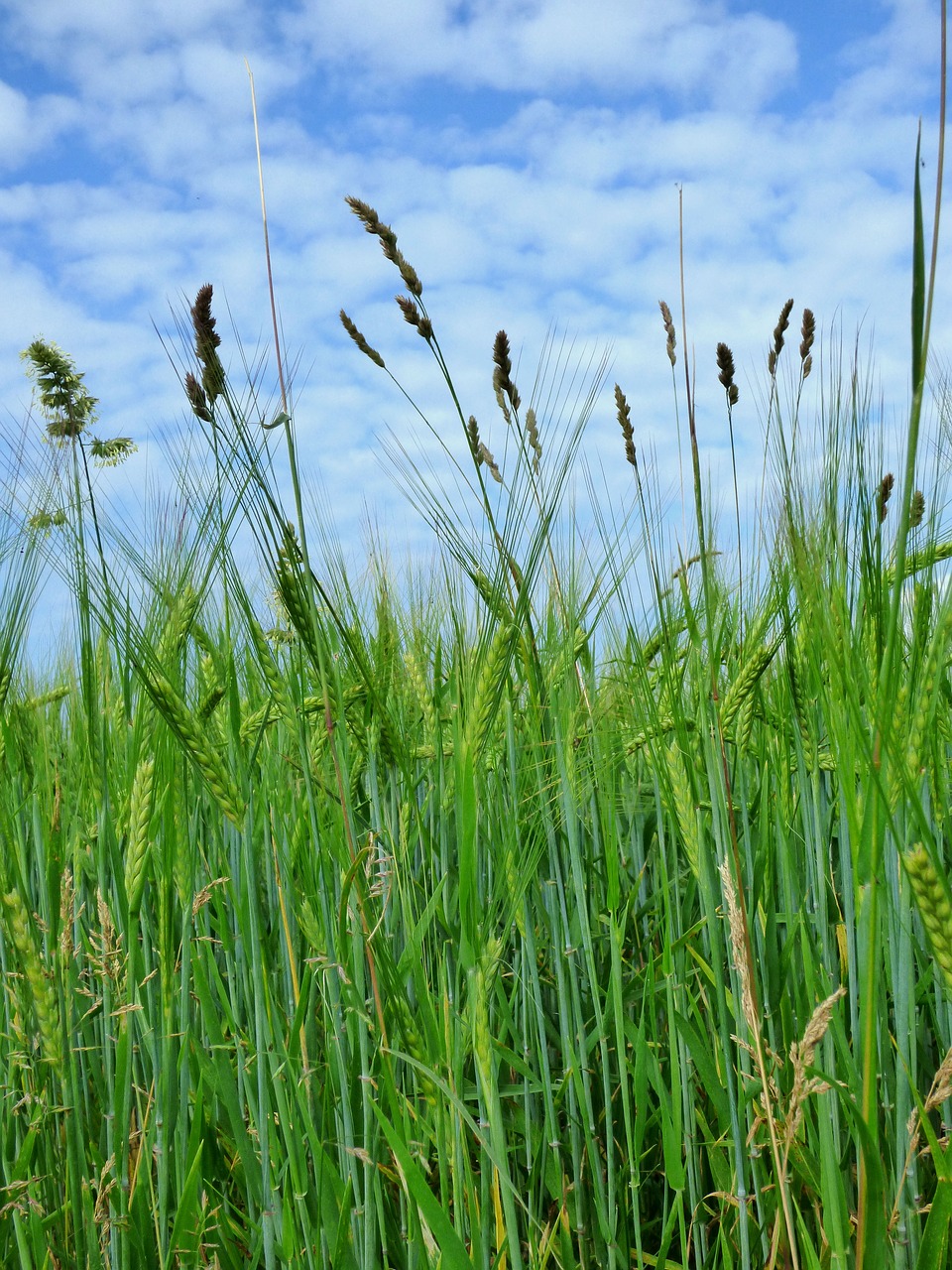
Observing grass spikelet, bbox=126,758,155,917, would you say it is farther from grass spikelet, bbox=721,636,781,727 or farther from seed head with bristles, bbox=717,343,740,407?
seed head with bristles, bbox=717,343,740,407

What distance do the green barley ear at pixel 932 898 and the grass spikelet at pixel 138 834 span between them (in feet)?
2.58

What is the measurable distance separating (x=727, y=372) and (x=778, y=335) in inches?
7.9

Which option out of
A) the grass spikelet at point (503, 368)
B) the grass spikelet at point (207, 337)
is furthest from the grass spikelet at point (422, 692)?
the grass spikelet at point (207, 337)

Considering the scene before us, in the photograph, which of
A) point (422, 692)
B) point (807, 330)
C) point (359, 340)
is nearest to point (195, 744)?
point (359, 340)

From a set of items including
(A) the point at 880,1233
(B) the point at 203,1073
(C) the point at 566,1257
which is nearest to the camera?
(A) the point at 880,1233

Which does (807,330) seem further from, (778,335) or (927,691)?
(927,691)

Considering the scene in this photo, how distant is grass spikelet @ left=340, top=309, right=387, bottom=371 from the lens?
1106mm

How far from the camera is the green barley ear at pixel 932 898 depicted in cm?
72

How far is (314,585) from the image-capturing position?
2.84ft

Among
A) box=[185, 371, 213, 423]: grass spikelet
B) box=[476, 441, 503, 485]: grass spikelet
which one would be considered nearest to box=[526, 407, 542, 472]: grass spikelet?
box=[476, 441, 503, 485]: grass spikelet

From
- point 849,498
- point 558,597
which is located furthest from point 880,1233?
point 558,597

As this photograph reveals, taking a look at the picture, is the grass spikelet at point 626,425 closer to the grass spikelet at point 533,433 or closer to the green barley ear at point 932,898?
the grass spikelet at point 533,433

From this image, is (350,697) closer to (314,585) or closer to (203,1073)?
(314,585)

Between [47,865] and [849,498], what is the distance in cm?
116
